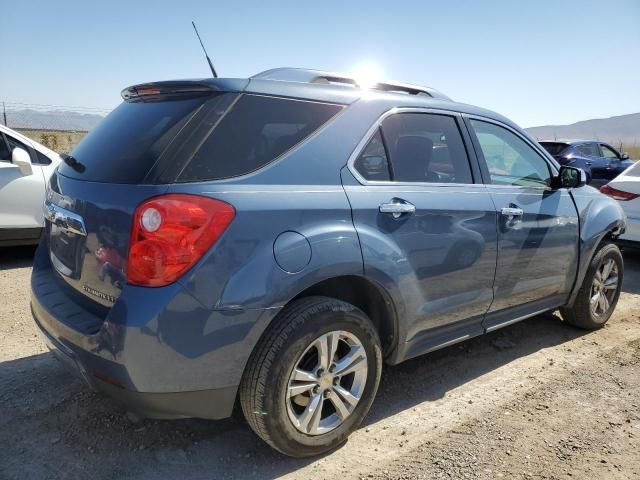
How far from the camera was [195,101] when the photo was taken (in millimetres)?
2314

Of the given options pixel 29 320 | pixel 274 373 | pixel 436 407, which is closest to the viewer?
pixel 274 373

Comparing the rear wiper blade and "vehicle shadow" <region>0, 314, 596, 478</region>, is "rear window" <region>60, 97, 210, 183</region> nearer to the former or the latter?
the rear wiper blade

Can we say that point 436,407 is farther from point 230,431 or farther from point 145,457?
point 145,457

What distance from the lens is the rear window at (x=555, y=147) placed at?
40.4 feet

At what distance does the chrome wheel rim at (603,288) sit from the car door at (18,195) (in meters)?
5.60

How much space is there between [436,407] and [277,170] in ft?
5.75

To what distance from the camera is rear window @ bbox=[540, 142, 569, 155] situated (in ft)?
40.4

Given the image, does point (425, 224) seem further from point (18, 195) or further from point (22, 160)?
point (18, 195)

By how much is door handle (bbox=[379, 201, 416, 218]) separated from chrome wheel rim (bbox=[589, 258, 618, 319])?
93.9 inches

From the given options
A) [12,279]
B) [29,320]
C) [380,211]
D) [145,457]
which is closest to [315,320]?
[380,211]

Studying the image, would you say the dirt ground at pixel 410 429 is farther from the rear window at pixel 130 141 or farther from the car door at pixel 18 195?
the car door at pixel 18 195

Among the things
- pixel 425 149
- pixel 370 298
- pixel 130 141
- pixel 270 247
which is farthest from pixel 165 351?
pixel 425 149

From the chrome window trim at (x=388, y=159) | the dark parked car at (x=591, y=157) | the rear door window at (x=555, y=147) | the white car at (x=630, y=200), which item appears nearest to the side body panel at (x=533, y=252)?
the chrome window trim at (x=388, y=159)

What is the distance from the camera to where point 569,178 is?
385 centimetres
